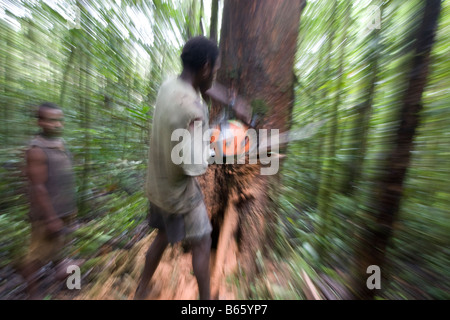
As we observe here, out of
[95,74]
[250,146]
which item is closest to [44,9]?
[95,74]

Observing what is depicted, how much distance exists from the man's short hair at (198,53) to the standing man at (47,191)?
1.36 metres

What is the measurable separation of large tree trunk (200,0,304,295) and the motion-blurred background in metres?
0.03

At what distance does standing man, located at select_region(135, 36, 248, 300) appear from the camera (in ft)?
3.59

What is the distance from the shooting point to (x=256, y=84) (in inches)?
61.7

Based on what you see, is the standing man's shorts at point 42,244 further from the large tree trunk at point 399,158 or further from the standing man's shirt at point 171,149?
the large tree trunk at point 399,158

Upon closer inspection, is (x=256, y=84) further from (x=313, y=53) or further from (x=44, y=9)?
(x=44, y=9)

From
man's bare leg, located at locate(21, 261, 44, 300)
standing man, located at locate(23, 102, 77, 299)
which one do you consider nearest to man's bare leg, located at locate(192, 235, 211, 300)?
standing man, located at locate(23, 102, 77, 299)

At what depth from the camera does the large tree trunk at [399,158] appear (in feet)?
2.86

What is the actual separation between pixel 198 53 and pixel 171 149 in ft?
1.91

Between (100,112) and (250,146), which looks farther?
(100,112)

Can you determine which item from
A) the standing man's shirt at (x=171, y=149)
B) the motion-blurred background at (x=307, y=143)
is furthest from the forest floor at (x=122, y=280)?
the standing man's shirt at (x=171, y=149)

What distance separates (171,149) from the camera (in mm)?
1130

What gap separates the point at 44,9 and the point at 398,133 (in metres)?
3.50

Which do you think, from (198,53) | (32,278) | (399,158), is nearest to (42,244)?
(32,278)
